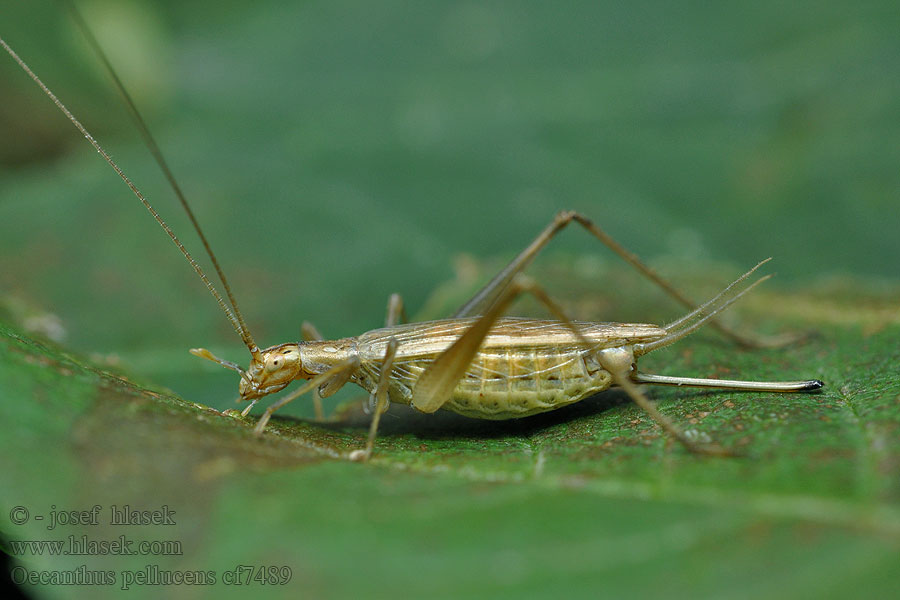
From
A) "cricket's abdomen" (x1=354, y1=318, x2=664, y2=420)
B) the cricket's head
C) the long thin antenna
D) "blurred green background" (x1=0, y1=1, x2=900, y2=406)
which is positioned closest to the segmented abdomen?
"cricket's abdomen" (x1=354, y1=318, x2=664, y2=420)

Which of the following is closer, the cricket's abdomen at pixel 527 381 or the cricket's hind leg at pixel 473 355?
the cricket's hind leg at pixel 473 355

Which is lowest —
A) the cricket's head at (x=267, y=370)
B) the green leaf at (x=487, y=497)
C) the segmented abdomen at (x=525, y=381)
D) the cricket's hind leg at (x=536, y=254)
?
the green leaf at (x=487, y=497)

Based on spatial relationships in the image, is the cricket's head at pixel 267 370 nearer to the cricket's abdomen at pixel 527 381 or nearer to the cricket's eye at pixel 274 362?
the cricket's eye at pixel 274 362

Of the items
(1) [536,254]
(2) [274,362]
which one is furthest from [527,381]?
(2) [274,362]

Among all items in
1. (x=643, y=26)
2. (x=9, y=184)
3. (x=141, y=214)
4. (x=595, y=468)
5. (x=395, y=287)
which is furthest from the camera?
(x=643, y=26)

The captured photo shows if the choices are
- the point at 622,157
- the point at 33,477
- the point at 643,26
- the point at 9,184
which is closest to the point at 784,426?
the point at 33,477

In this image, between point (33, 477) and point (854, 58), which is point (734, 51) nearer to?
point (854, 58)

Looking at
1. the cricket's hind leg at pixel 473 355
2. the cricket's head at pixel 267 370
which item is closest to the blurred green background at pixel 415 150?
the cricket's head at pixel 267 370
